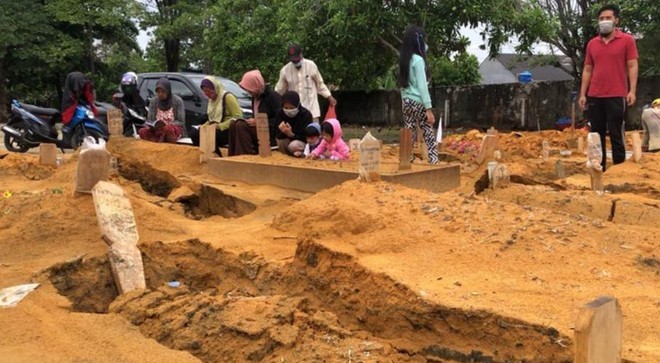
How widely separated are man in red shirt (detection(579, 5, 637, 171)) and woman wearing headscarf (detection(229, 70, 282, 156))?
11.9ft

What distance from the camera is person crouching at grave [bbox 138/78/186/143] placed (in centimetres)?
979

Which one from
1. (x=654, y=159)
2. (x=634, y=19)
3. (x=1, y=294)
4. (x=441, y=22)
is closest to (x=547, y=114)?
(x=634, y=19)

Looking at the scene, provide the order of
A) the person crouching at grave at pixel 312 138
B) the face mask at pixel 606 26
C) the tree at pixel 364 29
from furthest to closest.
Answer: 1. the tree at pixel 364 29
2. the person crouching at grave at pixel 312 138
3. the face mask at pixel 606 26

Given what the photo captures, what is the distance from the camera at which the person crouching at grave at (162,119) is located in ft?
32.1

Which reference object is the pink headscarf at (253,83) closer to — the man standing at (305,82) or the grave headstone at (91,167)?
the man standing at (305,82)

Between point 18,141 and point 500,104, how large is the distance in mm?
11853

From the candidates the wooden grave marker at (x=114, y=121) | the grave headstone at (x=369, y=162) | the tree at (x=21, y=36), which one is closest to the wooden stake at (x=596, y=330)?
the grave headstone at (x=369, y=162)

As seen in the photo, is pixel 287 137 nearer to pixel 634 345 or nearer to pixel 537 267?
pixel 537 267

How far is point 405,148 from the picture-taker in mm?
6301

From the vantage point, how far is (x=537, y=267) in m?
3.53

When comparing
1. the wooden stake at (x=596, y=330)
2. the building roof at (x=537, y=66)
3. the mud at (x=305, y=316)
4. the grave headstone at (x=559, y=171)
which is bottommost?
the mud at (x=305, y=316)

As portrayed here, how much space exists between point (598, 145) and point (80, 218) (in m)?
4.15

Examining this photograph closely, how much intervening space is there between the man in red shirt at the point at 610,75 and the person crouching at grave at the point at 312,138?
294cm

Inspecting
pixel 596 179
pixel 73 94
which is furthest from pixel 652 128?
pixel 73 94
